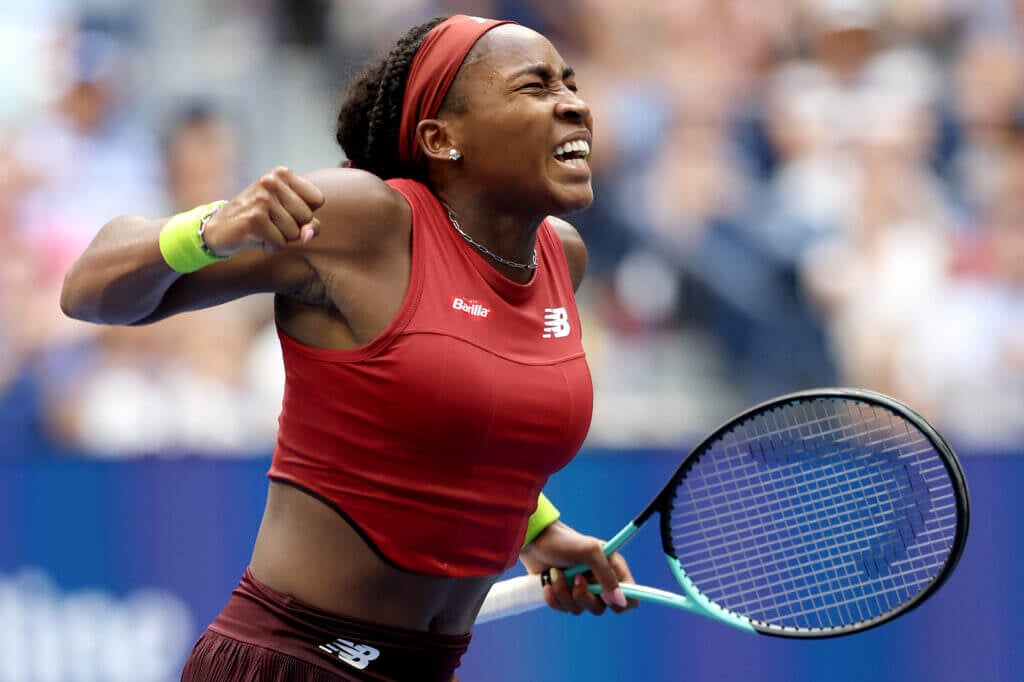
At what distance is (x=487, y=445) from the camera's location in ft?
8.38

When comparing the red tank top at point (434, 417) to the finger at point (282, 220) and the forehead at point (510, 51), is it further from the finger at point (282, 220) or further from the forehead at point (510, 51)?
the finger at point (282, 220)

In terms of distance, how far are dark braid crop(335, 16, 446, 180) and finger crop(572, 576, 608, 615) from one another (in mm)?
964

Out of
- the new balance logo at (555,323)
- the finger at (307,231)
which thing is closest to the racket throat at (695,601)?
the new balance logo at (555,323)

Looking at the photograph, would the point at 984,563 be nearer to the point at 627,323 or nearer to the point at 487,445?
the point at 627,323

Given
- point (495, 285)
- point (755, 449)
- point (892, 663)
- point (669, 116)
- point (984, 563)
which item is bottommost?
point (892, 663)

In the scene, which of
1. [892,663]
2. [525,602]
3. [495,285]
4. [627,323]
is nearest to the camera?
[495,285]

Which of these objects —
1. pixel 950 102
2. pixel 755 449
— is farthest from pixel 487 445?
pixel 950 102

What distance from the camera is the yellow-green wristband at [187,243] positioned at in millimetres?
2234

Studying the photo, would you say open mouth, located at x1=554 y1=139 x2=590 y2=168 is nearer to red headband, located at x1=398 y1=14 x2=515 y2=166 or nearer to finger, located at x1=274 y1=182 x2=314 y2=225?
red headband, located at x1=398 y1=14 x2=515 y2=166

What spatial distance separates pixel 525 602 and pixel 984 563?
6.56ft

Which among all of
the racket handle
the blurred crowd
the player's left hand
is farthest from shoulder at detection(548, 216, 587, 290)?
the blurred crowd

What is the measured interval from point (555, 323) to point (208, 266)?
718 mm

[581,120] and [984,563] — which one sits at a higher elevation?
[581,120]

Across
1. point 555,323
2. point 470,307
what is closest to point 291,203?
point 470,307
